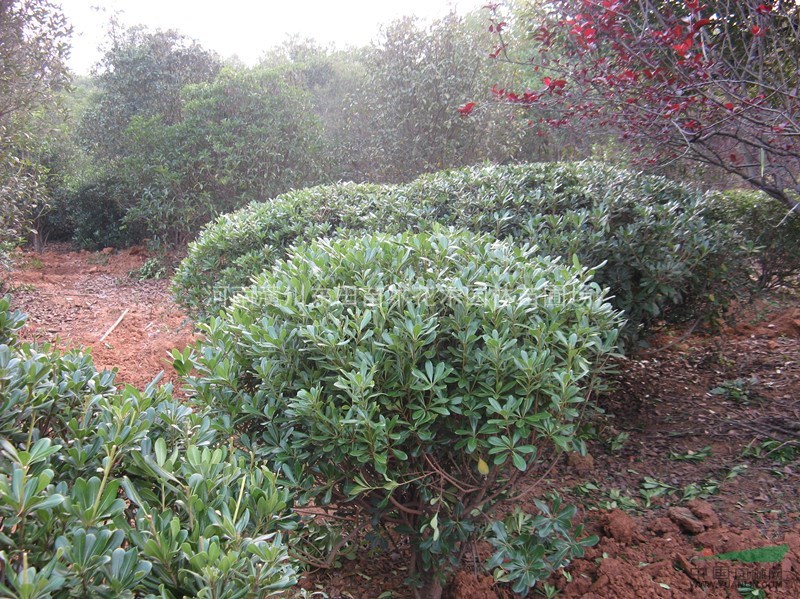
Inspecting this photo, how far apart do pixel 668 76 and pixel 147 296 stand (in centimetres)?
705

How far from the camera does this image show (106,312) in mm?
6672

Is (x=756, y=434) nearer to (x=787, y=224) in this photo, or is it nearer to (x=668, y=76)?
(x=787, y=224)

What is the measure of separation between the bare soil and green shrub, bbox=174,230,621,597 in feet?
1.49

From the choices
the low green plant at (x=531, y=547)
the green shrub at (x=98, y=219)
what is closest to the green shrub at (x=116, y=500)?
the low green plant at (x=531, y=547)

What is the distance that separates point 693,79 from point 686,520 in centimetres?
229

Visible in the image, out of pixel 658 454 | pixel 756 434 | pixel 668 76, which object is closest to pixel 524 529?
pixel 658 454

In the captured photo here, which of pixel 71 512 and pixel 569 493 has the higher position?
pixel 71 512

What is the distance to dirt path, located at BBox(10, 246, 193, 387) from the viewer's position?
16.2ft

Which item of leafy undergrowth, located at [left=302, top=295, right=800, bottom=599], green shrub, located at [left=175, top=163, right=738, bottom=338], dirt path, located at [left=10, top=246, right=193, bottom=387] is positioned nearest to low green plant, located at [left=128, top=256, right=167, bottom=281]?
dirt path, located at [left=10, top=246, right=193, bottom=387]

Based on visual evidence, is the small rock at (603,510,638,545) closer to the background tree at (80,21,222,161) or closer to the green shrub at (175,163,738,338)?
the green shrub at (175,163,738,338)

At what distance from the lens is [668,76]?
137 inches

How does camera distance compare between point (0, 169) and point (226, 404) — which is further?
point (0, 169)

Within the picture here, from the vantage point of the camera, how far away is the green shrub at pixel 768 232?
13.6 feet

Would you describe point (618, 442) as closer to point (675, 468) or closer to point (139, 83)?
point (675, 468)
